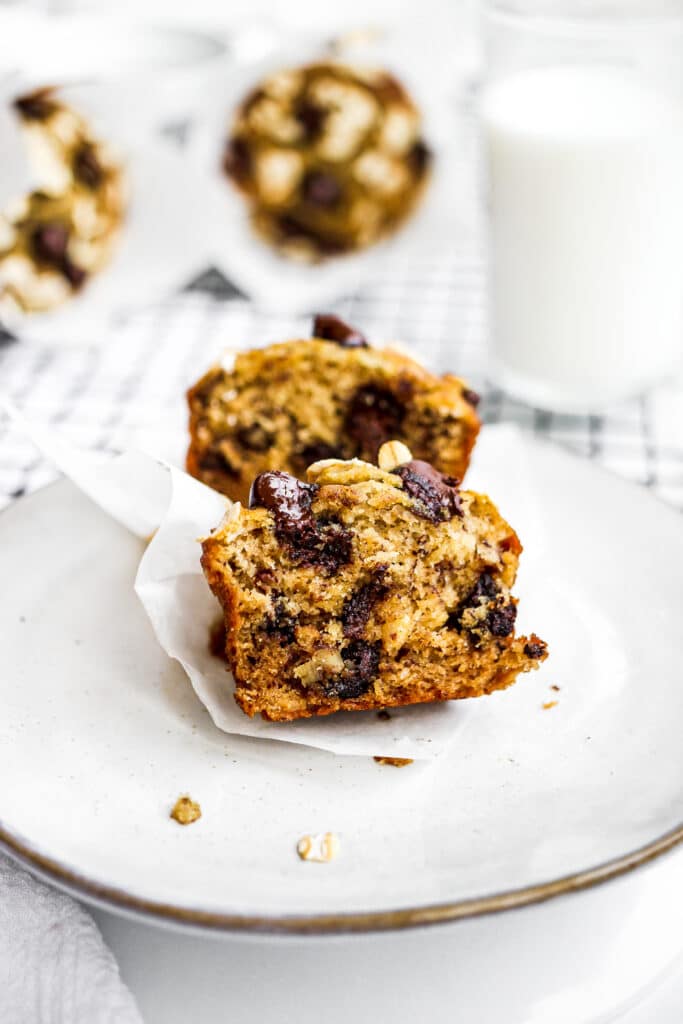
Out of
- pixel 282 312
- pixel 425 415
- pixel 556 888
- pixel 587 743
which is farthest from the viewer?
pixel 282 312

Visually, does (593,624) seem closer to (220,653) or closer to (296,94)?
(220,653)

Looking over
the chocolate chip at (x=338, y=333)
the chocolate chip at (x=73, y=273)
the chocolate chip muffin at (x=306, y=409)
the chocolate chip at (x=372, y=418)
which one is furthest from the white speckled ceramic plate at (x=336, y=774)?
the chocolate chip at (x=73, y=273)

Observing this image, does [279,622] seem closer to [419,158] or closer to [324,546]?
[324,546]

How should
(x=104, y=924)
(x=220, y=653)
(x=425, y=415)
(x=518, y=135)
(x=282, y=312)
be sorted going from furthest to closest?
(x=282, y=312), (x=518, y=135), (x=425, y=415), (x=220, y=653), (x=104, y=924)

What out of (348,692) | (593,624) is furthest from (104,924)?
(593,624)

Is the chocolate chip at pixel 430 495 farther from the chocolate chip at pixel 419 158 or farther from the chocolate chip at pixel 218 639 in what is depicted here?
the chocolate chip at pixel 419 158

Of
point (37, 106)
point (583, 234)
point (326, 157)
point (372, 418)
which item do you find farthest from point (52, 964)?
point (326, 157)
